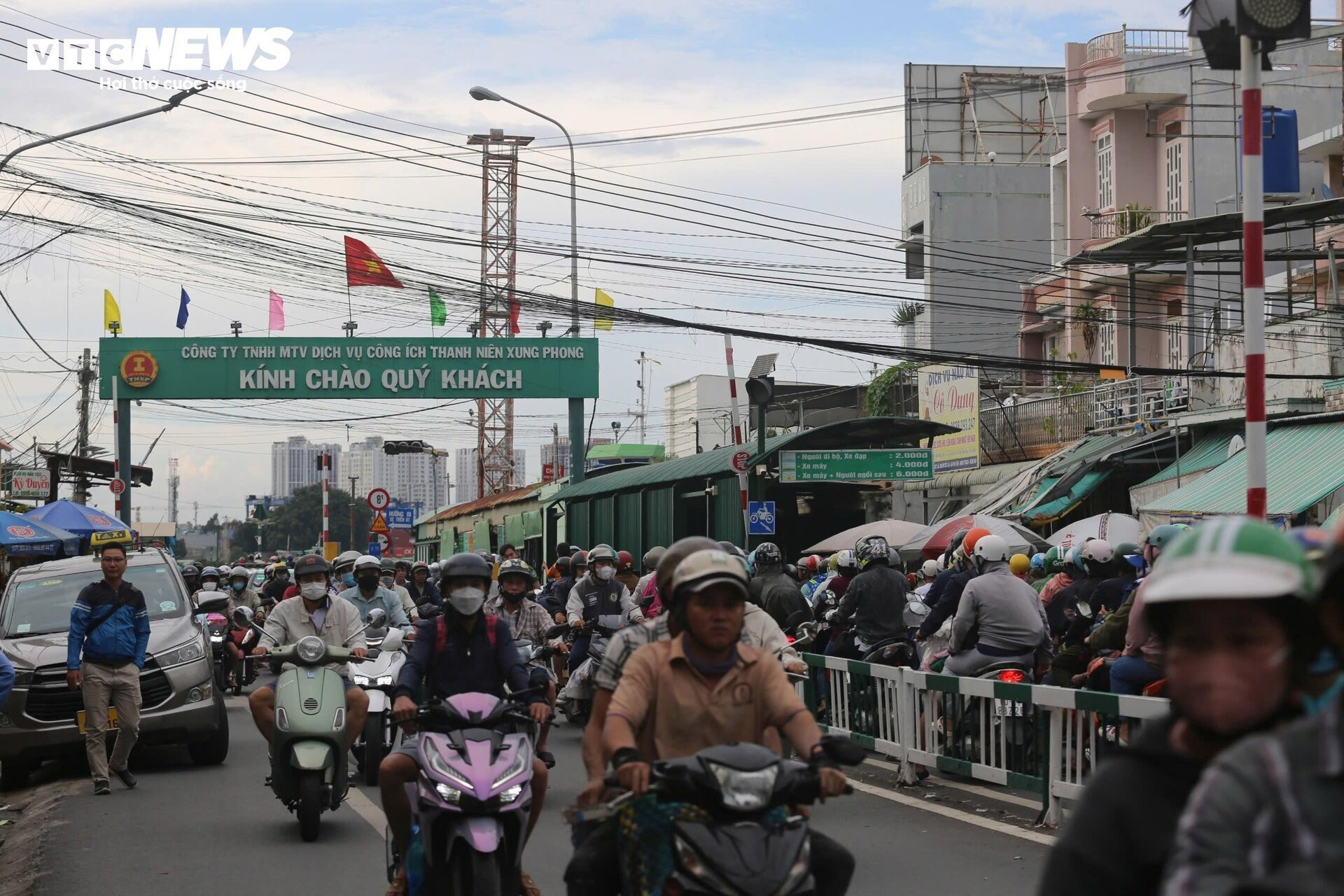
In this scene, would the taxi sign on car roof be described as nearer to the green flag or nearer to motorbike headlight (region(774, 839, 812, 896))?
motorbike headlight (region(774, 839, 812, 896))

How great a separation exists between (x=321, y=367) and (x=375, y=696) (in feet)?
81.2

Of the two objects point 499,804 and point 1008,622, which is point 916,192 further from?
point 499,804

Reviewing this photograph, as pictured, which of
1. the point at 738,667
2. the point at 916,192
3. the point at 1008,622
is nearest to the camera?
the point at 738,667

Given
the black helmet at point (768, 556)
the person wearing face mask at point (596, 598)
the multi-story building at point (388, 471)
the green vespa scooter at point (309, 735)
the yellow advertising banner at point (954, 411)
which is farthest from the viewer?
the multi-story building at point (388, 471)

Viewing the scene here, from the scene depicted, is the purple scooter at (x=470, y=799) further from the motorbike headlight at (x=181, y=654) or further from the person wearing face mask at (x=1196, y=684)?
the motorbike headlight at (x=181, y=654)

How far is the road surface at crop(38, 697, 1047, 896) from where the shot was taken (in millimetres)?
8188

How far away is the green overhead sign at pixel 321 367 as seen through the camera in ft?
115

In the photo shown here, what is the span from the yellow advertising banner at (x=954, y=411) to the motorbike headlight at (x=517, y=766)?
26.0 m

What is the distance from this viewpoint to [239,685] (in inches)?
843

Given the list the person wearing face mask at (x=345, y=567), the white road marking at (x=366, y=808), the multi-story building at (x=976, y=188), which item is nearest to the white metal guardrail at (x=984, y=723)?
the white road marking at (x=366, y=808)

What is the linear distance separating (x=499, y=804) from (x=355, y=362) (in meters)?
29.8

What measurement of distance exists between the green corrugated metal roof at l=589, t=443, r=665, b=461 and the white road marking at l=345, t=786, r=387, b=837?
6426 centimetres

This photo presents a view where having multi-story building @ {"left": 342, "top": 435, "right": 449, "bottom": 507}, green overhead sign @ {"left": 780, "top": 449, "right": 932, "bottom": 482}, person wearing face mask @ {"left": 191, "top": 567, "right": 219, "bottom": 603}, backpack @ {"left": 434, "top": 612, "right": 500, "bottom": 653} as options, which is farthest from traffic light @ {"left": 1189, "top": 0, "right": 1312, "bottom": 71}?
multi-story building @ {"left": 342, "top": 435, "right": 449, "bottom": 507}

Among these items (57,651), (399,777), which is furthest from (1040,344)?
(399,777)
